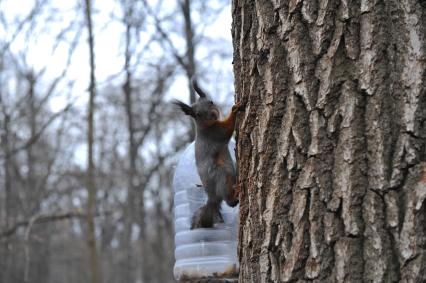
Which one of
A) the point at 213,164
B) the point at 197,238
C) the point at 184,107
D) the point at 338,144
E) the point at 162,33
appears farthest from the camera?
the point at 162,33

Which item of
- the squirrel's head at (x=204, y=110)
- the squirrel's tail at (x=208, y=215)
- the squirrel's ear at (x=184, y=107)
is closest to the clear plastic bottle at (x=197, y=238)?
the squirrel's tail at (x=208, y=215)

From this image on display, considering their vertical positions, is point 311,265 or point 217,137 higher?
point 217,137

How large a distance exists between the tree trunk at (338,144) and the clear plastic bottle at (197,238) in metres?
1.90

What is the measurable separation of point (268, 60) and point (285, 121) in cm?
23

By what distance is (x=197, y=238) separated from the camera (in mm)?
4480

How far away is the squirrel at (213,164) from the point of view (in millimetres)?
4098

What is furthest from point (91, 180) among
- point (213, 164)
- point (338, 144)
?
point (338, 144)

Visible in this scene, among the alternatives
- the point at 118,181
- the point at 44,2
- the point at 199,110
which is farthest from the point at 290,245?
the point at 118,181

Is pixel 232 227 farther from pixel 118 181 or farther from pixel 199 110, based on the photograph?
pixel 118 181

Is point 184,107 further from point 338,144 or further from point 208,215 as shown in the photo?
point 338,144

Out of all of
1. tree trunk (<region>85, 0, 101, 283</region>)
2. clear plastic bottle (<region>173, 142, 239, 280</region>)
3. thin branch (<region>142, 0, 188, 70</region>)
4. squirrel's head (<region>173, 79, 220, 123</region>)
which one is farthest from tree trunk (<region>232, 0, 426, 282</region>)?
thin branch (<region>142, 0, 188, 70</region>)

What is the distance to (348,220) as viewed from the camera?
76.0 inches

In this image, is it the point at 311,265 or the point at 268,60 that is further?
the point at 268,60

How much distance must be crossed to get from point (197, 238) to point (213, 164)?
1.83 feet
